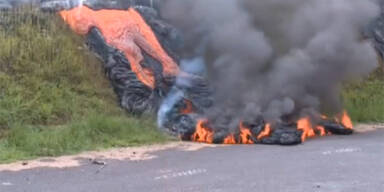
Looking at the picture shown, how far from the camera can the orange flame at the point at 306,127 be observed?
11138mm

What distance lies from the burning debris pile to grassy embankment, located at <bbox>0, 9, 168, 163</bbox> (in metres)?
0.46

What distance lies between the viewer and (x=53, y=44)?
37.3ft

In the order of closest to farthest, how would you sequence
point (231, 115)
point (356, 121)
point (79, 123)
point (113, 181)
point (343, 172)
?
point (113, 181) → point (343, 172) → point (79, 123) → point (231, 115) → point (356, 121)

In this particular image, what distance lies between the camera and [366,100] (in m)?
14.3

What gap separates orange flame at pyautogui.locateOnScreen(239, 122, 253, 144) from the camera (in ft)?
34.1

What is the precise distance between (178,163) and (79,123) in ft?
7.65

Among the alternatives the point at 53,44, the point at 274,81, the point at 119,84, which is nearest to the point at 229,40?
the point at 274,81

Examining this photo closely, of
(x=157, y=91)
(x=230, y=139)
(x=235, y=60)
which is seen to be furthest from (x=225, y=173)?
(x=157, y=91)

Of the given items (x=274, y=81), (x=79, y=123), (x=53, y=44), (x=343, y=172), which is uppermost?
(x=53, y=44)

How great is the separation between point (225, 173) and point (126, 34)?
18.0 ft

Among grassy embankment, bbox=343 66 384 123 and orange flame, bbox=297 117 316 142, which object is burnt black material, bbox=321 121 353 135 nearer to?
orange flame, bbox=297 117 316 142

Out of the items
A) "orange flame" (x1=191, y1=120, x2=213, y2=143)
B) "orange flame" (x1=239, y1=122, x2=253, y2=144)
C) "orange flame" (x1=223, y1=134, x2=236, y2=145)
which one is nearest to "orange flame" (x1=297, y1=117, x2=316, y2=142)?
"orange flame" (x1=239, y1=122, x2=253, y2=144)

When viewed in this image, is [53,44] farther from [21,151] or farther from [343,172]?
[343,172]

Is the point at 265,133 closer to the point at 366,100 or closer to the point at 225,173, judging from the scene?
the point at 225,173
